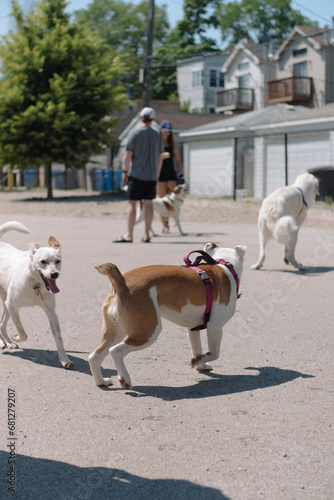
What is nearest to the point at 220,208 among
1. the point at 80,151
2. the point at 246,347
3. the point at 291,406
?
the point at 80,151

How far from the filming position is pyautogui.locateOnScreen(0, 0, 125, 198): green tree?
90.8ft

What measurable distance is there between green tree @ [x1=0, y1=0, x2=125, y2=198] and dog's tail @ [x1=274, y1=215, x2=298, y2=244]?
19.7 meters

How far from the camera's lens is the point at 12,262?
5090 mm

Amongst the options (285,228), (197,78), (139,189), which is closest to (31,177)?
(197,78)

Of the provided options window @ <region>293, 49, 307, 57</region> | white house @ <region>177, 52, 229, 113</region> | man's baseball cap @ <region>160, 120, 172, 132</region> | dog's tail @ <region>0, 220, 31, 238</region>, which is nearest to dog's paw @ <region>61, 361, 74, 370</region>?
dog's tail @ <region>0, 220, 31, 238</region>

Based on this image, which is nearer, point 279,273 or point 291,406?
point 291,406

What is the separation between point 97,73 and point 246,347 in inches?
1000

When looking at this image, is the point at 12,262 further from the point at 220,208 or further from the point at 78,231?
the point at 220,208

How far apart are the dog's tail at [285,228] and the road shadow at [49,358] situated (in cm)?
431

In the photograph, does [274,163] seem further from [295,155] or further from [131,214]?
[131,214]

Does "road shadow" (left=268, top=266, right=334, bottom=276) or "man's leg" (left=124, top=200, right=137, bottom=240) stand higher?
"man's leg" (left=124, top=200, right=137, bottom=240)

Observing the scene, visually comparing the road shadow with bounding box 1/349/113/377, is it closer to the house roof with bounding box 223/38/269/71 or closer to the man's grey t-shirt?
the man's grey t-shirt

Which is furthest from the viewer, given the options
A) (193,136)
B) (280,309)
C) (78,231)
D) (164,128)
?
(193,136)

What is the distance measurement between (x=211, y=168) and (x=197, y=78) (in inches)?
1025
